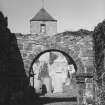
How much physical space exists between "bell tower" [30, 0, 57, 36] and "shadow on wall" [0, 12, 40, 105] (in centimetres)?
2280

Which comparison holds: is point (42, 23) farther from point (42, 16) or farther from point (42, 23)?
point (42, 16)

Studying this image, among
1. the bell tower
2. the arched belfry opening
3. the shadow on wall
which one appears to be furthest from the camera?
the bell tower

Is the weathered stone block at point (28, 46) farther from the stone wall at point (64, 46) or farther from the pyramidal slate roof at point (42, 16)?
the pyramidal slate roof at point (42, 16)

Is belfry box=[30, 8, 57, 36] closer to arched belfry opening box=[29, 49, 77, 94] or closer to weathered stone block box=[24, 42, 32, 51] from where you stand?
arched belfry opening box=[29, 49, 77, 94]

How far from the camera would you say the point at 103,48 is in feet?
29.0

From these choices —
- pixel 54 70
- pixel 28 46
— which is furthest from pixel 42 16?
pixel 28 46

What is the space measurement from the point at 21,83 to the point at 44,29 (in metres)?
24.8

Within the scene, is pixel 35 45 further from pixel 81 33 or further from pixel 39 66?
pixel 39 66

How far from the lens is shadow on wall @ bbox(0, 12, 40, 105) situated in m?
11.9

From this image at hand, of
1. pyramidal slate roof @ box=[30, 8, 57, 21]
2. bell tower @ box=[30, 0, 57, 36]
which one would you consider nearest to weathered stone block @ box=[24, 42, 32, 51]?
bell tower @ box=[30, 0, 57, 36]

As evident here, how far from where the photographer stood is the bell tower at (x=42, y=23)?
3619cm

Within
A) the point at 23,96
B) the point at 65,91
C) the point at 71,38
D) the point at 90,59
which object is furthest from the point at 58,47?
the point at 65,91

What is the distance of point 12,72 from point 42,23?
23831 mm

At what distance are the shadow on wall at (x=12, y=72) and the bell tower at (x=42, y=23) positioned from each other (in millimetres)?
22804
